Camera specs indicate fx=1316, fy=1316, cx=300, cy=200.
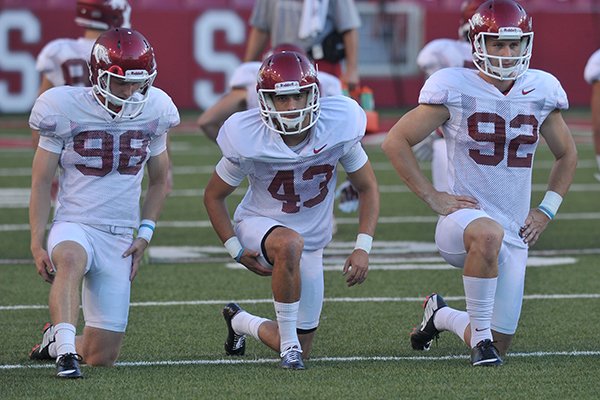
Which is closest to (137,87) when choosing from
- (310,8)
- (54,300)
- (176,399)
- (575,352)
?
(54,300)

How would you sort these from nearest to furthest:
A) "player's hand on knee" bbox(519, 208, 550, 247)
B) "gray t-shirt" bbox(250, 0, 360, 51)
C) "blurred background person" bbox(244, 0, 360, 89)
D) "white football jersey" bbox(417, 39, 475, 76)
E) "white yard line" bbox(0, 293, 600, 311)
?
"player's hand on knee" bbox(519, 208, 550, 247) → "white yard line" bbox(0, 293, 600, 311) → "white football jersey" bbox(417, 39, 475, 76) → "blurred background person" bbox(244, 0, 360, 89) → "gray t-shirt" bbox(250, 0, 360, 51)

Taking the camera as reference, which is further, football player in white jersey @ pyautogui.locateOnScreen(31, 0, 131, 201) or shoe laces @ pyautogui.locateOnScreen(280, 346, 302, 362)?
football player in white jersey @ pyautogui.locateOnScreen(31, 0, 131, 201)

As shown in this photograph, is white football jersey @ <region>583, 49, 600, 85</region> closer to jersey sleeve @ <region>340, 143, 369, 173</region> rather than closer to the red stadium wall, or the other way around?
jersey sleeve @ <region>340, 143, 369, 173</region>

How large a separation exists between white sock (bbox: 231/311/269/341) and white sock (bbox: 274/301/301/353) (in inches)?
9.0

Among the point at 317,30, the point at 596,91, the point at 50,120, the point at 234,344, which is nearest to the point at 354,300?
the point at 234,344

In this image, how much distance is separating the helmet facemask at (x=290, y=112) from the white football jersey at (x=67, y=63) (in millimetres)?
2371

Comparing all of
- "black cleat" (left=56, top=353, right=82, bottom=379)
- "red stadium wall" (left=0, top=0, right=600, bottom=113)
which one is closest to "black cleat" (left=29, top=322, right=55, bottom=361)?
"black cleat" (left=56, top=353, right=82, bottom=379)

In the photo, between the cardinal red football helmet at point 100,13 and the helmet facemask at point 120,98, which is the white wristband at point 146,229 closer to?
the helmet facemask at point 120,98

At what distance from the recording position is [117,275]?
4641mm

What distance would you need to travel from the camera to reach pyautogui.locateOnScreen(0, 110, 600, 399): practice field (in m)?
4.11

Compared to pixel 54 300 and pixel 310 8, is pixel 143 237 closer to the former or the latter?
pixel 54 300

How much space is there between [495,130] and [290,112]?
0.75m

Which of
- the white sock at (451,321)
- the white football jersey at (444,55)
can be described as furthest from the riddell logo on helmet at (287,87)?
the white football jersey at (444,55)

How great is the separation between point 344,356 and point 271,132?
2.78 ft
